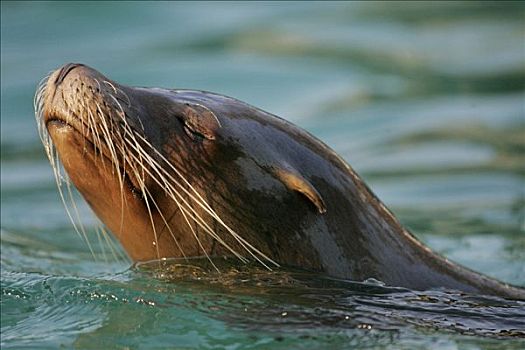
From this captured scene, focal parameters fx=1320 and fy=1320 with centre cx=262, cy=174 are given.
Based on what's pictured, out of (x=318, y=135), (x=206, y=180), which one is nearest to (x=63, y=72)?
(x=206, y=180)

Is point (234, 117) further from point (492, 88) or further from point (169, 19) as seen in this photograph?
point (169, 19)

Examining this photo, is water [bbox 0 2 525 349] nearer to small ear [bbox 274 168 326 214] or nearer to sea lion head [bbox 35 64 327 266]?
sea lion head [bbox 35 64 327 266]

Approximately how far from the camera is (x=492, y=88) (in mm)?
13000

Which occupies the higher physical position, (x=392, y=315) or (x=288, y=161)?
(x=288, y=161)

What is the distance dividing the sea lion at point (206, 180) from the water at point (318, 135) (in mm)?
136

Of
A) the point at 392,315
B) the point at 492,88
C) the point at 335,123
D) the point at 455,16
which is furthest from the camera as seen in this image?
the point at 455,16

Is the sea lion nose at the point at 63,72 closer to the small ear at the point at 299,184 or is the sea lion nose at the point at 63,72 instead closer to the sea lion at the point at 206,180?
the sea lion at the point at 206,180

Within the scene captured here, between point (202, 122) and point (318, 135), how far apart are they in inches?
241

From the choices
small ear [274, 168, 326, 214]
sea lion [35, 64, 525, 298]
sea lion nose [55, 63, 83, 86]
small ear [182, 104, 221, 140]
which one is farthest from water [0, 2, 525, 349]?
sea lion nose [55, 63, 83, 86]

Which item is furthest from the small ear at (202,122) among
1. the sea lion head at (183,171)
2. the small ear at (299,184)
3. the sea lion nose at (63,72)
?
the sea lion nose at (63,72)

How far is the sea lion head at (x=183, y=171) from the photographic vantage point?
5281mm

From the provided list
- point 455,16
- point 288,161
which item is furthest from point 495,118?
point 288,161

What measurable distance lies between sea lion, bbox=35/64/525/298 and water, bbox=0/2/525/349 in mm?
136

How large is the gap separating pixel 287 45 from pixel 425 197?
4199 mm
